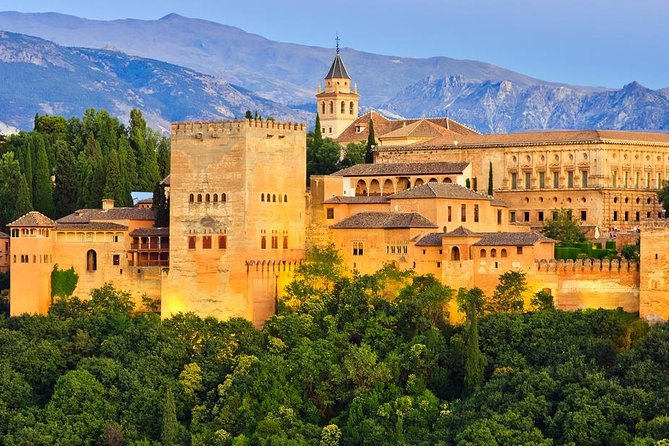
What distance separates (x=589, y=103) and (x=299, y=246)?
465 ft

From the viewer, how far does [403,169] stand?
61.7m

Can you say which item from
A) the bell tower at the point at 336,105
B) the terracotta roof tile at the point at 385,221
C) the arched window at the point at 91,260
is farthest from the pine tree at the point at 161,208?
the bell tower at the point at 336,105

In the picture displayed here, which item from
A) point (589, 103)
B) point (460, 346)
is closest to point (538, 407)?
point (460, 346)

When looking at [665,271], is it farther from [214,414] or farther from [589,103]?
[589,103]

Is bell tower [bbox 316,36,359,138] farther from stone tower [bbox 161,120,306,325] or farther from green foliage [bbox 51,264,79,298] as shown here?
green foliage [bbox 51,264,79,298]

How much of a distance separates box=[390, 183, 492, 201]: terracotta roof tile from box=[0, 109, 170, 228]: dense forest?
1414cm

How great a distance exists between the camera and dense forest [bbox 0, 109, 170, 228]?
212 feet

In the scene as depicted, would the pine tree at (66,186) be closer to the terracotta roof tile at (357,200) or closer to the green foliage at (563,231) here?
the terracotta roof tile at (357,200)

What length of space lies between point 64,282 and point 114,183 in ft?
30.9

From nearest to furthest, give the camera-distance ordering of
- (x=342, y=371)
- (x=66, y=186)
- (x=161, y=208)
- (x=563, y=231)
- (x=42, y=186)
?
(x=342, y=371) → (x=161, y=208) → (x=563, y=231) → (x=42, y=186) → (x=66, y=186)

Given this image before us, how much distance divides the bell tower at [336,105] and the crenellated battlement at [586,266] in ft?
116

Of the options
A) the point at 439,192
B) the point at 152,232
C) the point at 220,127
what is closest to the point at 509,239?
the point at 439,192

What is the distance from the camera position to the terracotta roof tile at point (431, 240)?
172 feet

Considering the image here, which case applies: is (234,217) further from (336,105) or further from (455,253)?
(336,105)
